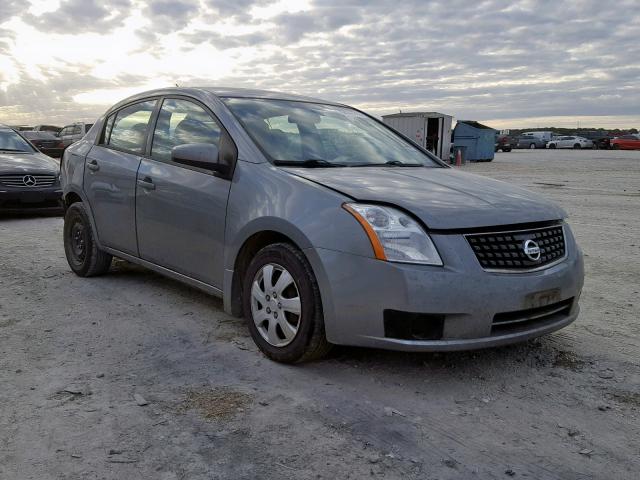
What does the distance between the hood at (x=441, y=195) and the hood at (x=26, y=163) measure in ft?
25.0

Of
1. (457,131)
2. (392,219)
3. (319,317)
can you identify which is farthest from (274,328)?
(457,131)

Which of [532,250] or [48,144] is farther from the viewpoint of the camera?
[48,144]

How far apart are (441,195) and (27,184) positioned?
830 centimetres

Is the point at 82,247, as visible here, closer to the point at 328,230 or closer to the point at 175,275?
the point at 175,275

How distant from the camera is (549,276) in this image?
3.37 metres

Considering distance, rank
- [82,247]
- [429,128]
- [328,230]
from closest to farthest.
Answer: [328,230]
[82,247]
[429,128]

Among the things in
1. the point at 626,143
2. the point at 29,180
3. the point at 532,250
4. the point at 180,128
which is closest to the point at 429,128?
the point at 29,180

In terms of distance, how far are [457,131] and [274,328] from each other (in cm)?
3108

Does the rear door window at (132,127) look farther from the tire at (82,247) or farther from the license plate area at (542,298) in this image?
the license plate area at (542,298)

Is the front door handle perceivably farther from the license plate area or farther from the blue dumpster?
the blue dumpster

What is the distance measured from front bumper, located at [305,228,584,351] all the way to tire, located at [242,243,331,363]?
91 mm

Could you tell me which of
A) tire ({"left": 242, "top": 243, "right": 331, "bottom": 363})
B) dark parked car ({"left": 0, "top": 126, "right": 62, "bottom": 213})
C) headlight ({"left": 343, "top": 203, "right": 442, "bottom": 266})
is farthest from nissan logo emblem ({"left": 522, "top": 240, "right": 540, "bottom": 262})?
dark parked car ({"left": 0, "top": 126, "right": 62, "bottom": 213})

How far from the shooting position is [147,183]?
→ 4.58 m

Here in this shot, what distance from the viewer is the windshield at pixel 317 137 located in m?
4.01
